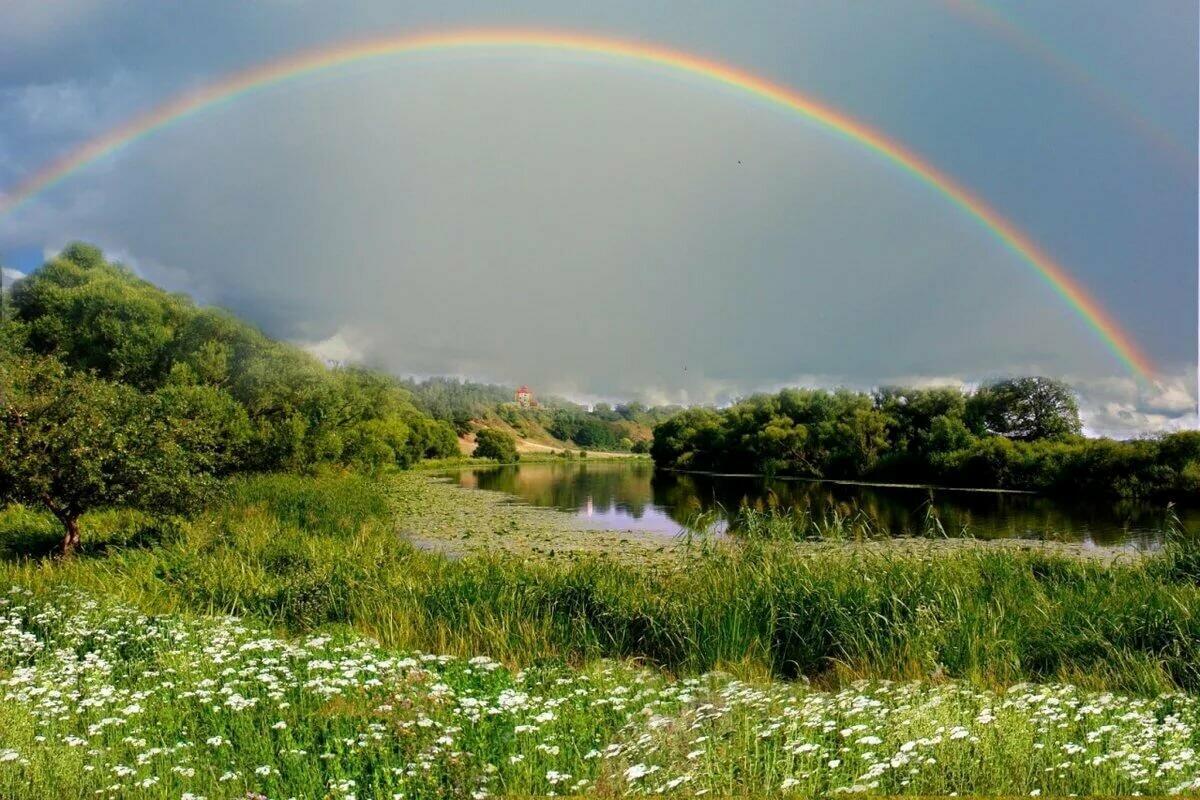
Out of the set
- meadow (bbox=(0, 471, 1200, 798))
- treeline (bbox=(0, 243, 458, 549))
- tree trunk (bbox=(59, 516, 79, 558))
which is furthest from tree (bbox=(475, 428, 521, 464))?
meadow (bbox=(0, 471, 1200, 798))

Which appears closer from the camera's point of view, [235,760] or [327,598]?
[235,760]

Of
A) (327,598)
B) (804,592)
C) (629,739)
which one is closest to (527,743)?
(629,739)

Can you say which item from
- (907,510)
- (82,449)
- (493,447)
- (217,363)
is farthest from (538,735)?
(493,447)

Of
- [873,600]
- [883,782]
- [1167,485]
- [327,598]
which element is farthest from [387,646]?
[1167,485]

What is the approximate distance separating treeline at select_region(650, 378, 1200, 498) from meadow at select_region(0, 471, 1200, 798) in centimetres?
4123

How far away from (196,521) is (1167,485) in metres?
50.3

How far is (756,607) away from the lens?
9984 mm

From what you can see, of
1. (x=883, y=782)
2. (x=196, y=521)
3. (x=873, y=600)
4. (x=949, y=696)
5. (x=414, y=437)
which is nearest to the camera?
(x=883, y=782)

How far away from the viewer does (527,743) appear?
17.5ft

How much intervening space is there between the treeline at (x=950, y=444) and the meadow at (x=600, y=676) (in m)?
41.2

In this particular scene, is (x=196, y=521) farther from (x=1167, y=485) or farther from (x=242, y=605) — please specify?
(x=1167, y=485)

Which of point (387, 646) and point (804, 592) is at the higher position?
point (804, 592)

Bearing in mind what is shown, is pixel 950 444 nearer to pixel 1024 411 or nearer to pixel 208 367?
pixel 1024 411

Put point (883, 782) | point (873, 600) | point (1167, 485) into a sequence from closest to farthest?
point (883, 782) → point (873, 600) → point (1167, 485)
